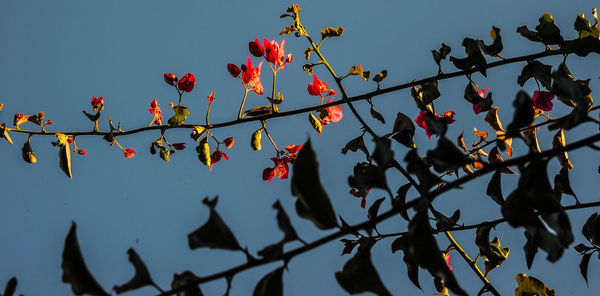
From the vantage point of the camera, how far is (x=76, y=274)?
0.67 meters

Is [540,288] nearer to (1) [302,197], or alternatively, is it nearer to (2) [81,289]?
(1) [302,197]

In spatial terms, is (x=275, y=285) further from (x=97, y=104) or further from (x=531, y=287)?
(x=97, y=104)

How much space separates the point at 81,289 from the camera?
665 millimetres

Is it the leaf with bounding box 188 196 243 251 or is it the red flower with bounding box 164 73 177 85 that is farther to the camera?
the red flower with bounding box 164 73 177 85

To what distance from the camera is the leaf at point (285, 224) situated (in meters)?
0.66

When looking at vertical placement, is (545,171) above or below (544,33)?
below

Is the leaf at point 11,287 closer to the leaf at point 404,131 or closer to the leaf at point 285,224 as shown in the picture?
the leaf at point 285,224

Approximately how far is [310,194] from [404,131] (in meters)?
0.69

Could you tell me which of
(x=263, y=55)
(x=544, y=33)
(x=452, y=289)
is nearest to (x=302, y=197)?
(x=452, y=289)

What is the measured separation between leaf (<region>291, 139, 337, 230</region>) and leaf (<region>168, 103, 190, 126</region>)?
2.58 feet

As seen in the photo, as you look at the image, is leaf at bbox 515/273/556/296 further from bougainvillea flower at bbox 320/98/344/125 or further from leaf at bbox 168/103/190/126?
leaf at bbox 168/103/190/126

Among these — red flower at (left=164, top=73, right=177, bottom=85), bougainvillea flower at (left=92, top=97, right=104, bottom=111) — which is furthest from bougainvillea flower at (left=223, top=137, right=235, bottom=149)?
bougainvillea flower at (left=92, top=97, right=104, bottom=111)

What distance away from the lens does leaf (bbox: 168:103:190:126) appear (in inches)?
54.3

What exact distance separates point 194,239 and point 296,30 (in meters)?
0.87
